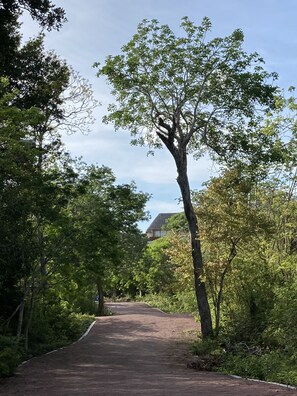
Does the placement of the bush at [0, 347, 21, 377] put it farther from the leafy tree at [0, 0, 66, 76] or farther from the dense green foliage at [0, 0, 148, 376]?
the leafy tree at [0, 0, 66, 76]

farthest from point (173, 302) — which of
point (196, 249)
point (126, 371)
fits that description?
point (126, 371)

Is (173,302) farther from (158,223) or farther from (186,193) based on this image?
(158,223)

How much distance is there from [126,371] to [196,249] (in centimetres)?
674

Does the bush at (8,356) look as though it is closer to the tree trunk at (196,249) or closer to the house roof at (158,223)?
the tree trunk at (196,249)

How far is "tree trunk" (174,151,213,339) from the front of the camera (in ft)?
54.7

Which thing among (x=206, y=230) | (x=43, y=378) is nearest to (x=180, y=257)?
(x=206, y=230)

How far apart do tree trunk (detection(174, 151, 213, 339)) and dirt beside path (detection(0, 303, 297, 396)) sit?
126 centimetres

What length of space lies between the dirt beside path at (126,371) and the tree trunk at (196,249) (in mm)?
1264

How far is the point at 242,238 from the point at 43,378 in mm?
8411

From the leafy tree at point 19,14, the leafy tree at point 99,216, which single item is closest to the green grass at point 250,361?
the leafy tree at point 99,216

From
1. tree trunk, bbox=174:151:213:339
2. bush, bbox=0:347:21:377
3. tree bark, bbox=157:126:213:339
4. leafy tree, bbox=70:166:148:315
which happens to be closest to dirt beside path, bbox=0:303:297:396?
bush, bbox=0:347:21:377

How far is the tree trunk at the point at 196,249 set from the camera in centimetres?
1667

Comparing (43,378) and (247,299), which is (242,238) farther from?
(43,378)

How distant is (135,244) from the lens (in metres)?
32.3
